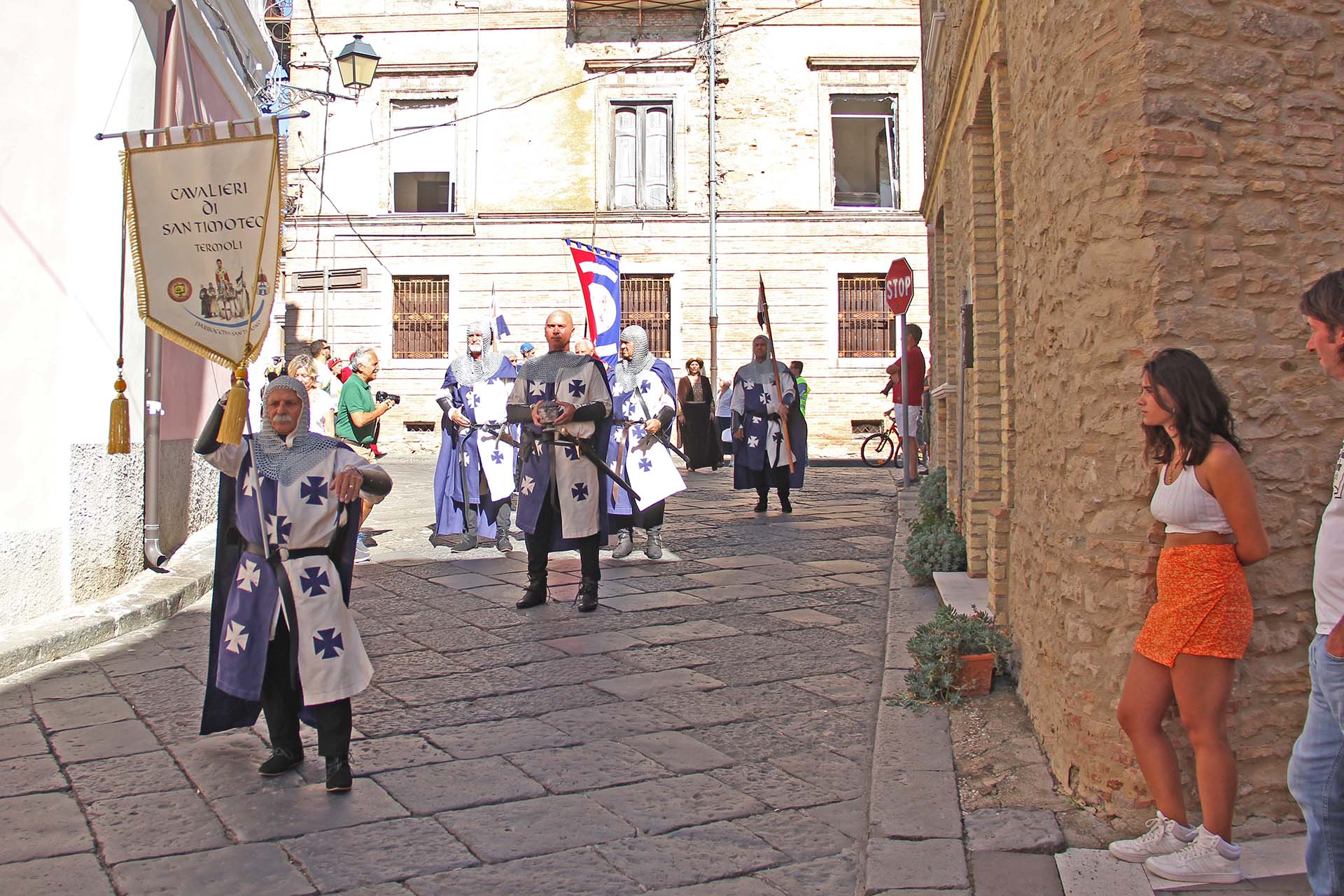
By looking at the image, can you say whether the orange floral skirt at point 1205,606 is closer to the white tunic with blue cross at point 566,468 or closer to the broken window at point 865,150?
the white tunic with blue cross at point 566,468

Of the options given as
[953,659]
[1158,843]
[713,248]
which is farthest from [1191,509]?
[713,248]

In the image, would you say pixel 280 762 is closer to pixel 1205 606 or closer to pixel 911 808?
pixel 911 808

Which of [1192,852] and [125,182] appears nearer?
[1192,852]

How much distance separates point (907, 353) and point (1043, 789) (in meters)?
10.8

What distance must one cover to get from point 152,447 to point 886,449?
15.4 m

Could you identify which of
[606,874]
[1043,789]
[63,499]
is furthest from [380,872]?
[63,499]

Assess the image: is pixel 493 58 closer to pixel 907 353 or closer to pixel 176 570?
pixel 907 353

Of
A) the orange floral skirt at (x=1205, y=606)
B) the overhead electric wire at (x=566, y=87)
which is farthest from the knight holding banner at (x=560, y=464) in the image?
the overhead electric wire at (x=566, y=87)

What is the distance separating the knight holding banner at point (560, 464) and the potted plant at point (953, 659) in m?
2.75

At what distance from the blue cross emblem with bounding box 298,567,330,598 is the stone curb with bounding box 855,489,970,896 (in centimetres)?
192

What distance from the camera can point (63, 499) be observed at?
7.19 meters

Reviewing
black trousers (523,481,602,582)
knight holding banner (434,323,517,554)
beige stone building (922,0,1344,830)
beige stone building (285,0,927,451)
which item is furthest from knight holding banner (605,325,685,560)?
beige stone building (285,0,927,451)

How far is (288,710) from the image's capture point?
4.52m

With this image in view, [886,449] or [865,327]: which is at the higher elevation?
[865,327]
